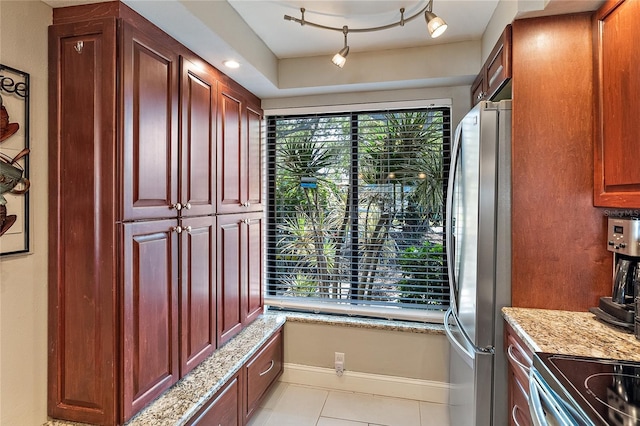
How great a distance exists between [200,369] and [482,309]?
1.49 meters

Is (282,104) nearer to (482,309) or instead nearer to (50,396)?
(482,309)

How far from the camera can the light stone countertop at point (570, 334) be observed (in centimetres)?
116

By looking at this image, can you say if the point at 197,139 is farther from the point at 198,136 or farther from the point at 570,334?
the point at 570,334

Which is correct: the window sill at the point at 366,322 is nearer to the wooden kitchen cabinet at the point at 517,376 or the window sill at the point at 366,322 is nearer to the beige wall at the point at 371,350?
the beige wall at the point at 371,350

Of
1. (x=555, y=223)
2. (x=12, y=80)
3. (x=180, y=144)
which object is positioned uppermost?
(x=12, y=80)

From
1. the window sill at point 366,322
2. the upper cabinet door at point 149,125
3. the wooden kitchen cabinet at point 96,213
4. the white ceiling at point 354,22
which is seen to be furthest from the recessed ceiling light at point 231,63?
the window sill at point 366,322

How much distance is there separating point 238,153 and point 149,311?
1218 mm

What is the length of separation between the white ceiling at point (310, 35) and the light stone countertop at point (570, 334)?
1.34m

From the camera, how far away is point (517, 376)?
1.45 m

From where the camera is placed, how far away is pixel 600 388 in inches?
36.9

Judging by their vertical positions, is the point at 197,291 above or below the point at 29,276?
Result: below

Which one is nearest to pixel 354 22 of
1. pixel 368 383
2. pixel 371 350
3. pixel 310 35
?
pixel 310 35

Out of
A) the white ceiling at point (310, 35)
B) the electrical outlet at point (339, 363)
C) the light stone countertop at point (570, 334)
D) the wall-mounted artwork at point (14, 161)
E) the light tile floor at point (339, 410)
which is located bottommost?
the light tile floor at point (339, 410)

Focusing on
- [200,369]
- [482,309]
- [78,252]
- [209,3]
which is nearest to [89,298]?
[78,252]
